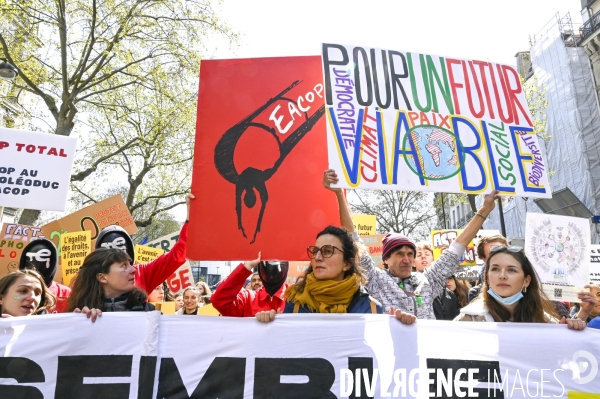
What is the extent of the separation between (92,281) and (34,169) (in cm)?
200

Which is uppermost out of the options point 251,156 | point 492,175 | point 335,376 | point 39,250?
point 251,156

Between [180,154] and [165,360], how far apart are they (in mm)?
13092

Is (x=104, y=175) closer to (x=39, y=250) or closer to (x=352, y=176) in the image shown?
(x=39, y=250)

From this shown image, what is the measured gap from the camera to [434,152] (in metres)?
3.47

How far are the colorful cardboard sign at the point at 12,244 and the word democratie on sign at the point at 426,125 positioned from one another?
484cm

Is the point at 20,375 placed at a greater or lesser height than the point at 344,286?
lesser

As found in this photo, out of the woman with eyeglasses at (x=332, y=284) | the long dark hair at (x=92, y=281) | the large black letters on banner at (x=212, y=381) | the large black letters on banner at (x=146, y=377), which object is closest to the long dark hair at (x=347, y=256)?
the woman with eyeglasses at (x=332, y=284)

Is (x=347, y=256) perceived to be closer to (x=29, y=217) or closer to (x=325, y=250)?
(x=325, y=250)

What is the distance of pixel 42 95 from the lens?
11.5 meters

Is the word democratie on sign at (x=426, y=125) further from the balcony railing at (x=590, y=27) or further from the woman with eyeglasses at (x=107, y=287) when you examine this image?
the balcony railing at (x=590, y=27)

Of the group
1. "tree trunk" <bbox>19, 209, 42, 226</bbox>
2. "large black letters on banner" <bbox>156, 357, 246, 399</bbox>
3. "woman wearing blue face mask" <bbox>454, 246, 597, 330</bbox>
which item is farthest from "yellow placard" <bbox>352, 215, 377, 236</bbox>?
"large black letters on banner" <bbox>156, 357, 246, 399</bbox>

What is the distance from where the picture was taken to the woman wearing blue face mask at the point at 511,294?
9.05 ft

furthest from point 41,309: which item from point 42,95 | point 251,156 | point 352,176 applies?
point 42,95

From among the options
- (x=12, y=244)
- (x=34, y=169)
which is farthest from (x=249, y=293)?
Result: (x=12, y=244)
